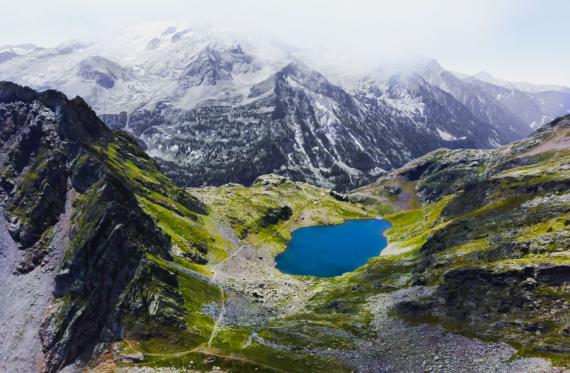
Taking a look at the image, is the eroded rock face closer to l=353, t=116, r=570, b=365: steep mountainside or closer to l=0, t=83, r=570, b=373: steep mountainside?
l=353, t=116, r=570, b=365: steep mountainside

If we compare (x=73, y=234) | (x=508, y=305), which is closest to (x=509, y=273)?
(x=508, y=305)

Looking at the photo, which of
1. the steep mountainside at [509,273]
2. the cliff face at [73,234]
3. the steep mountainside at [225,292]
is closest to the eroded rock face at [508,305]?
the steep mountainside at [509,273]

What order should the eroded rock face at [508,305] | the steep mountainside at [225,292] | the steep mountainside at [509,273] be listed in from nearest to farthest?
1. the eroded rock face at [508,305]
2. the steep mountainside at [509,273]
3. the steep mountainside at [225,292]

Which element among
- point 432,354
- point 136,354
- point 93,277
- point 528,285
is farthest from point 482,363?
point 93,277

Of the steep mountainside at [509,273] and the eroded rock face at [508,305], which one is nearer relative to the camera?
the eroded rock face at [508,305]

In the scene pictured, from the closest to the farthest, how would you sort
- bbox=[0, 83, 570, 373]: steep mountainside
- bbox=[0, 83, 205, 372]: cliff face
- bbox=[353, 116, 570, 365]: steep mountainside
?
bbox=[353, 116, 570, 365]: steep mountainside, bbox=[0, 83, 570, 373]: steep mountainside, bbox=[0, 83, 205, 372]: cliff face

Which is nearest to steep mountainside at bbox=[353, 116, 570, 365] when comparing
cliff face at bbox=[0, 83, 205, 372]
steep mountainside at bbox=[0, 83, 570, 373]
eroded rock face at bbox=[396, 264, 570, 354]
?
eroded rock face at bbox=[396, 264, 570, 354]

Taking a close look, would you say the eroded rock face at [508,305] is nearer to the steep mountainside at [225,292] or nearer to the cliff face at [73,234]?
the steep mountainside at [225,292]

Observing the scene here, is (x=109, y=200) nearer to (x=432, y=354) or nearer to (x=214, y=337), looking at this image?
(x=214, y=337)
